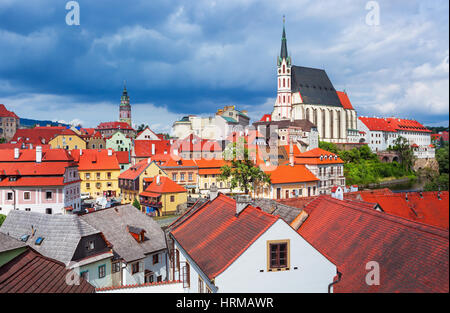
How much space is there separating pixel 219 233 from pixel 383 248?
18.8 ft

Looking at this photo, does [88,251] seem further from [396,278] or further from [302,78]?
[302,78]

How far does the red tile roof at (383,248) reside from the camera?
8.85 meters

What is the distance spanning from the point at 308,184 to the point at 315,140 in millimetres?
45208

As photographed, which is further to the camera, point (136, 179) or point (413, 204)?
point (136, 179)

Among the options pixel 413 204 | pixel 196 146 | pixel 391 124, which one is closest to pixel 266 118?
pixel 391 124

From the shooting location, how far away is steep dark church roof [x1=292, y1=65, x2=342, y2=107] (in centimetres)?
11662

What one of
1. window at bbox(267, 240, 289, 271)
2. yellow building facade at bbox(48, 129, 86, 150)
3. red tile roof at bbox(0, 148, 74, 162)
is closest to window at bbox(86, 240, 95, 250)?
window at bbox(267, 240, 289, 271)

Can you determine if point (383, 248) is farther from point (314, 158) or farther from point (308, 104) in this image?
point (308, 104)

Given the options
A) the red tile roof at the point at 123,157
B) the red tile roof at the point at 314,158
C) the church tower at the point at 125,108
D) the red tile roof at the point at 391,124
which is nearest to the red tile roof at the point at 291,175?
the red tile roof at the point at 314,158

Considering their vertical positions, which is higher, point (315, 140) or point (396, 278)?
point (315, 140)

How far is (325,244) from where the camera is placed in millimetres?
13820

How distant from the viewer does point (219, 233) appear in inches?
538

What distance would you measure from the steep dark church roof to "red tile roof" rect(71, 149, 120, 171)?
71932 mm
